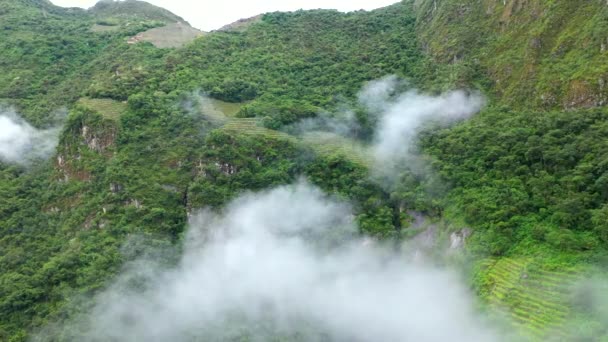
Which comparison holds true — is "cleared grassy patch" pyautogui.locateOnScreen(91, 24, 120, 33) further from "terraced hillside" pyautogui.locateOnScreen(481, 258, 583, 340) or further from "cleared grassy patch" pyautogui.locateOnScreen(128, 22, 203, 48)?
"terraced hillside" pyautogui.locateOnScreen(481, 258, 583, 340)

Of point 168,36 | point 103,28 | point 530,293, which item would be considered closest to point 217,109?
point 168,36

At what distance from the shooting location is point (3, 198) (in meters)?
54.3

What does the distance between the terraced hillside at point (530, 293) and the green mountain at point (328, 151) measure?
3.9 inches

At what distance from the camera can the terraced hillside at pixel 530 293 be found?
2981 centimetres

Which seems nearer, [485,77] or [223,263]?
[223,263]

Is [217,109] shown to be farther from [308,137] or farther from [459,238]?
[459,238]

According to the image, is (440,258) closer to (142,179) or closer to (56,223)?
(142,179)

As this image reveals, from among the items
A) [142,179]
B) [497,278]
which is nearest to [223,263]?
[142,179]

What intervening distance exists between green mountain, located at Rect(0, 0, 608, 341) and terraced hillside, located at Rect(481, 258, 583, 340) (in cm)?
10

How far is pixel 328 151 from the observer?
53.7m

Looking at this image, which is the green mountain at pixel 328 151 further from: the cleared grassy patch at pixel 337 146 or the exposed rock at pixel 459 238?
the exposed rock at pixel 459 238

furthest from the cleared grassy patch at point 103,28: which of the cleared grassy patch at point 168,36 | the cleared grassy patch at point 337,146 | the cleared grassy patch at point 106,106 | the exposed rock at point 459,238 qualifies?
the exposed rock at point 459,238

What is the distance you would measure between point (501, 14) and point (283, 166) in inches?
1261

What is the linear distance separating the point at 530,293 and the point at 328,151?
2589 cm
